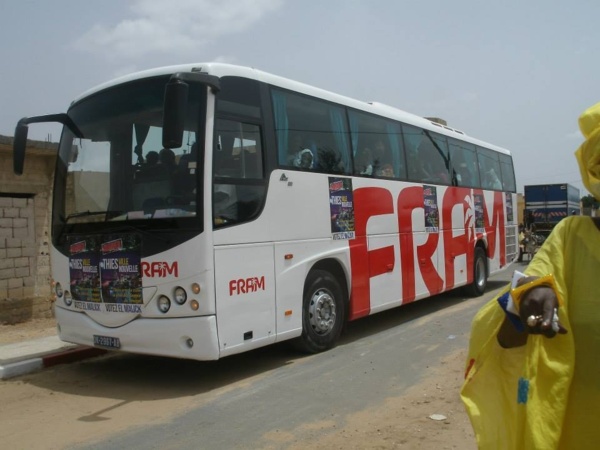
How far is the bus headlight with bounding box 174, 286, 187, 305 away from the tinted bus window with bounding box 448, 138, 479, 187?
286 inches

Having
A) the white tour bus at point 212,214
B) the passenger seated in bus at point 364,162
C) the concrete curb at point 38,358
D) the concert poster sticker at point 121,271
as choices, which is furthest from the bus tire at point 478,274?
the concert poster sticker at point 121,271

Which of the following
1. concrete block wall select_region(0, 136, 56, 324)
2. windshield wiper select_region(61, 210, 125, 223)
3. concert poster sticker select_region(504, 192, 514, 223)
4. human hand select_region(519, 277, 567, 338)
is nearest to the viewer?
human hand select_region(519, 277, 567, 338)

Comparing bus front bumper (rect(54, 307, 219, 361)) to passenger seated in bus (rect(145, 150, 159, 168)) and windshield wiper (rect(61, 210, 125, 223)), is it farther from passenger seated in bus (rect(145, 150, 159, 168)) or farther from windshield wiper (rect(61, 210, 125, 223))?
passenger seated in bus (rect(145, 150, 159, 168))

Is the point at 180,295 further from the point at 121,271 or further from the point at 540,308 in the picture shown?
the point at 540,308

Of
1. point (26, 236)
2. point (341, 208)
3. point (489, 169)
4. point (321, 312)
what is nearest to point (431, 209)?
point (341, 208)

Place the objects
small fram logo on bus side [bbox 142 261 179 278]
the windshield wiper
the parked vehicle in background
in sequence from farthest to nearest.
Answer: the parked vehicle in background → the windshield wiper → small fram logo on bus side [bbox 142 261 179 278]

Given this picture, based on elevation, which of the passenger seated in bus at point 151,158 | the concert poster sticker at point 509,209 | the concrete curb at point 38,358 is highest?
the passenger seated in bus at point 151,158

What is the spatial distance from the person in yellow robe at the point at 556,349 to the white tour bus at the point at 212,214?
372cm

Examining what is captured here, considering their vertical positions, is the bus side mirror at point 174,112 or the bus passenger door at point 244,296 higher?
the bus side mirror at point 174,112

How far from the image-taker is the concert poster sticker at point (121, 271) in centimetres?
597

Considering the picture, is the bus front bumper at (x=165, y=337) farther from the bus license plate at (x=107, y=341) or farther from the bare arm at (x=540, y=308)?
the bare arm at (x=540, y=308)

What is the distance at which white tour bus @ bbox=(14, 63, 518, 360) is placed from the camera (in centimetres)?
578

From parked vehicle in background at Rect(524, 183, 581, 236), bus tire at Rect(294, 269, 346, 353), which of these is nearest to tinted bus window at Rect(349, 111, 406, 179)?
bus tire at Rect(294, 269, 346, 353)

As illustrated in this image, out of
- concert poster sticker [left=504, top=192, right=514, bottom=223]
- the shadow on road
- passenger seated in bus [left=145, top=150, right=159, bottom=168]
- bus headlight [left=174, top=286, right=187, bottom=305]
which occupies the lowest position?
the shadow on road
